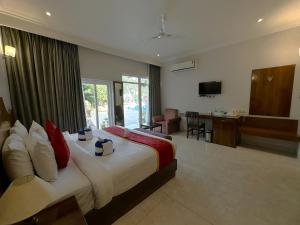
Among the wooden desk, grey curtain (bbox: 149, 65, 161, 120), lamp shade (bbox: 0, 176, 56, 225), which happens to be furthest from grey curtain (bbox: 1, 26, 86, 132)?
the wooden desk

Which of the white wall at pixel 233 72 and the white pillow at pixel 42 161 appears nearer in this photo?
the white pillow at pixel 42 161

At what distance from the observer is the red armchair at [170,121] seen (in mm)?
4938

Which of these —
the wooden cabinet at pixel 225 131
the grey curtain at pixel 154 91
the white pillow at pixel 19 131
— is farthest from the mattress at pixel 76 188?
the grey curtain at pixel 154 91

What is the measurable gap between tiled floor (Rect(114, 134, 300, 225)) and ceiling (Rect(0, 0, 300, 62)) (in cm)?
283

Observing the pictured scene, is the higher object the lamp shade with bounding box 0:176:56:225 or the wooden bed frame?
the lamp shade with bounding box 0:176:56:225

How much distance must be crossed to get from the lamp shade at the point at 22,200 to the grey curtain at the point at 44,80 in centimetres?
282

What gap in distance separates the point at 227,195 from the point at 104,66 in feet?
13.9

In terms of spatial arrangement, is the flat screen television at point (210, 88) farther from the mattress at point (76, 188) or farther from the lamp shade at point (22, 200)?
the lamp shade at point (22, 200)

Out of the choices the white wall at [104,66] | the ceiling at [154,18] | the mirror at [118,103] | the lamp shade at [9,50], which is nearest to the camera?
the ceiling at [154,18]

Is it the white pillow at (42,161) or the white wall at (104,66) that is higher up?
the white wall at (104,66)

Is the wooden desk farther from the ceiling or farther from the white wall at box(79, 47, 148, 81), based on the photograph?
the white wall at box(79, 47, 148, 81)

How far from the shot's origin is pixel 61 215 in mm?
944

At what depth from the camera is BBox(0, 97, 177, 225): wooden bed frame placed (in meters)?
1.36

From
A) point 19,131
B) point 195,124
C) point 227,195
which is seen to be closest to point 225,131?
point 195,124
